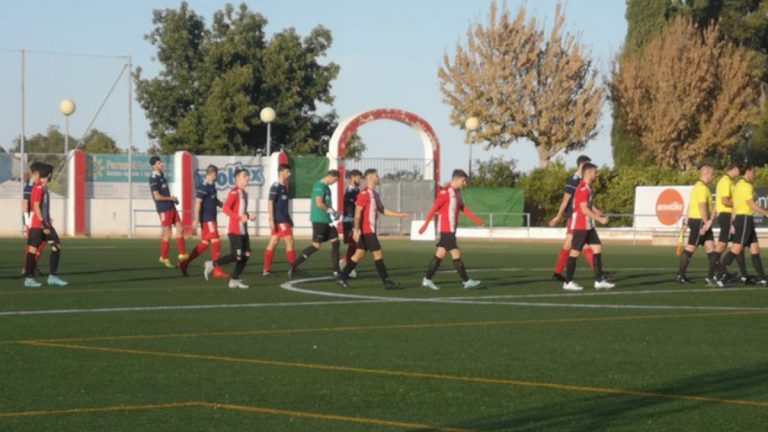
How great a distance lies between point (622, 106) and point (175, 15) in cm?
2407

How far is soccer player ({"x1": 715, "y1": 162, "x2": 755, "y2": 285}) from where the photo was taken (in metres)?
23.0

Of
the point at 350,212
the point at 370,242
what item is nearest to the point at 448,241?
the point at 370,242

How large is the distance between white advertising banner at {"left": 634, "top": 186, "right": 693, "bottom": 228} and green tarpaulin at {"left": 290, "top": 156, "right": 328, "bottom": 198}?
13409 mm

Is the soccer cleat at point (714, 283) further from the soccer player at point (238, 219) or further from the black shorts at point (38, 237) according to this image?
the black shorts at point (38, 237)

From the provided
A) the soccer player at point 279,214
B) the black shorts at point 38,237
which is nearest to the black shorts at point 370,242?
the soccer player at point 279,214

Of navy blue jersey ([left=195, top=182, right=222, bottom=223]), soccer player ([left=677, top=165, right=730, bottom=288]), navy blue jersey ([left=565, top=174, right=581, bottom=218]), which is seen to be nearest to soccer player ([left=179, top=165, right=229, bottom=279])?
navy blue jersey ([left=195, top=182, right=222, bottom=223])

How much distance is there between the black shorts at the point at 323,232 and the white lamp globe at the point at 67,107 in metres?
30.7

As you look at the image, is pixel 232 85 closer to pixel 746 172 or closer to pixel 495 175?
pixel 495 175

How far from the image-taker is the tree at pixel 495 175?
65.4 m

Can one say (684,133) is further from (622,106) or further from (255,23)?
(255,23)

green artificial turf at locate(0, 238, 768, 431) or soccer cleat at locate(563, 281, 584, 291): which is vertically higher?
green artificial turf at locate(0, 238, 768, 431)

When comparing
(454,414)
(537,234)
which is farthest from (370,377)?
(537,234)

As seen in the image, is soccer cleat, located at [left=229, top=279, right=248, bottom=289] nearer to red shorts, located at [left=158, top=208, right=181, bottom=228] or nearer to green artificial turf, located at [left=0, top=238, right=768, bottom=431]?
green artificial turf, located at [left=0, top=238, right=768, bottom=431]

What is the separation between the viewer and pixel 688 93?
7688 centimetres
